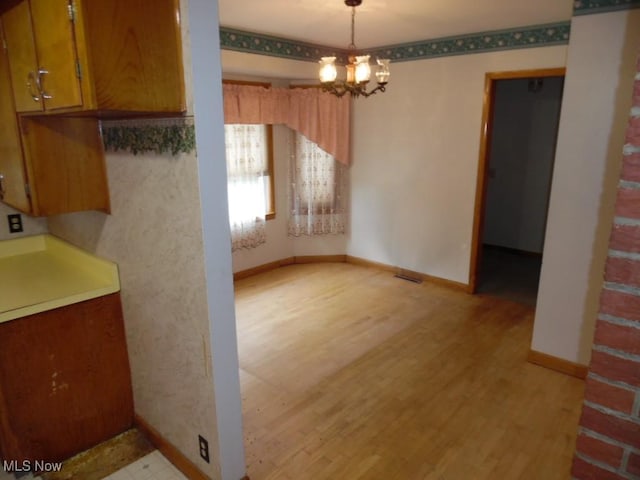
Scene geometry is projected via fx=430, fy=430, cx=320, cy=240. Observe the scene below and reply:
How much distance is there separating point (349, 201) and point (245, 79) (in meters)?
1.86

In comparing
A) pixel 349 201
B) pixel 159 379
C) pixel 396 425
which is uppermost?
pixel 349 201

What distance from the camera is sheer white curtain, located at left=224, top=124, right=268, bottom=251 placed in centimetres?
446

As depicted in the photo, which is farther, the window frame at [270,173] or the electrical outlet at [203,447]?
the window frame at [270,173]

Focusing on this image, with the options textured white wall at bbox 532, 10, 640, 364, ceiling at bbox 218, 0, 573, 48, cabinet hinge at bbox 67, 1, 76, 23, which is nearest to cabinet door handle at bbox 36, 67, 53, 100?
cabinet hinge at bbox 67, 1, 76, 23

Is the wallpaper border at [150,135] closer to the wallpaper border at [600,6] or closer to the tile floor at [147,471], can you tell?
the tile floor at [147,471]

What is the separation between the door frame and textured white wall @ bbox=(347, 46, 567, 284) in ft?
0.16

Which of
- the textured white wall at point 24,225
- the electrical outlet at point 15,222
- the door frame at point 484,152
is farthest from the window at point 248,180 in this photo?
the door frame at point 484,152

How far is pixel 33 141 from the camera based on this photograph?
1908mm

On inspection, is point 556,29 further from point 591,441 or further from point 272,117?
point 591,441

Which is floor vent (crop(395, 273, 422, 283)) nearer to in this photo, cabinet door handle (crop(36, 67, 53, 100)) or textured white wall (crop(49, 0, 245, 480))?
textured white wall (crop(49, 0, 245, 480))

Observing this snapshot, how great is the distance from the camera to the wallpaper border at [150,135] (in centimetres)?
157

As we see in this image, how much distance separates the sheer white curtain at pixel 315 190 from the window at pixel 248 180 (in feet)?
1.04

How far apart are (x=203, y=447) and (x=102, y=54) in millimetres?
1618

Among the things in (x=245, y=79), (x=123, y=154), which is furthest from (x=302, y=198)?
(x=123, y=154)
